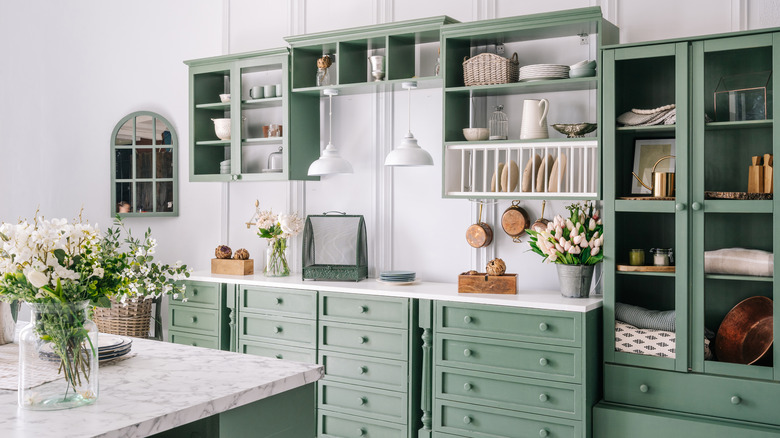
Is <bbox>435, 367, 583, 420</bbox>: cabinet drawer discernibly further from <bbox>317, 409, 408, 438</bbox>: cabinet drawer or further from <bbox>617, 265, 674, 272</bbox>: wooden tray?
<bbox>617, 265, 674, 272</bbox>: wooden tray

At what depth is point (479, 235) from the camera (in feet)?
14.5

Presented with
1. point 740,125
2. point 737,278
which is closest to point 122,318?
point 737,278

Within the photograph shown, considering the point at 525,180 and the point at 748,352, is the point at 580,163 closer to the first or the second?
the point at 525,180

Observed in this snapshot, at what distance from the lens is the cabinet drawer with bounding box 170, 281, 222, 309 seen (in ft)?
15.9

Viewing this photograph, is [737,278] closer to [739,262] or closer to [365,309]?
[739,262]

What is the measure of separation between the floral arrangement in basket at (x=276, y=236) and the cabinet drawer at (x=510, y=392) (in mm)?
1463

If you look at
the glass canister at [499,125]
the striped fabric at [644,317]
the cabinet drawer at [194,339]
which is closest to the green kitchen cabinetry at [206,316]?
the cabinet drawer at [194,339]

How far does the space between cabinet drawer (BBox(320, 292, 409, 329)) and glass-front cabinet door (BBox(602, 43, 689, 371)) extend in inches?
44.1

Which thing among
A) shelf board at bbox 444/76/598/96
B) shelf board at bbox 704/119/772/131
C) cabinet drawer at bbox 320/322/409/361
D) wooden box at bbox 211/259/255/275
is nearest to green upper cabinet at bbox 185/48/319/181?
wooden box at bbox 211/259/255/275

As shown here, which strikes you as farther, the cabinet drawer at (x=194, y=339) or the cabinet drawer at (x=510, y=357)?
the cabinet drawer at (x=194, y=339)

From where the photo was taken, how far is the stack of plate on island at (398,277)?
172 inches

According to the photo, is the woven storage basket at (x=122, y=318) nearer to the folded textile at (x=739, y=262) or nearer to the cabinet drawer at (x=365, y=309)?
the cabinet drawer at (x=365, y=309)

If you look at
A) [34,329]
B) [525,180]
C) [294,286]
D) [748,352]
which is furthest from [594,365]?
[34,329]

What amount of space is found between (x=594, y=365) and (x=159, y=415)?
2450mm
